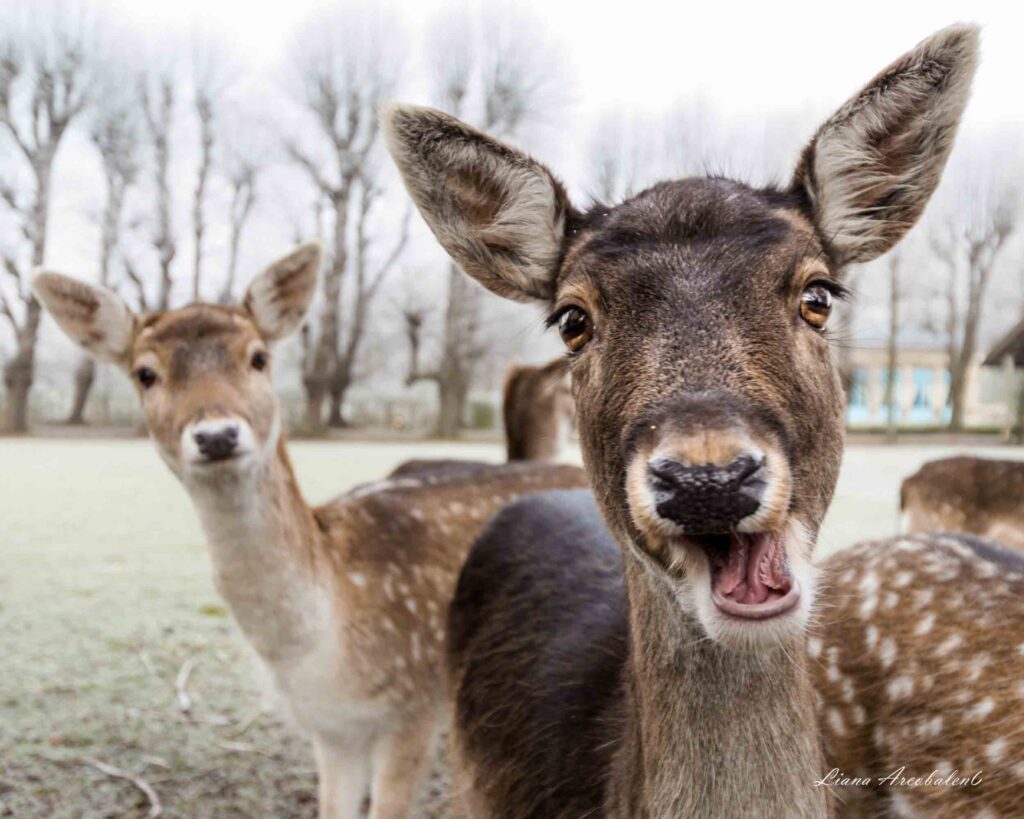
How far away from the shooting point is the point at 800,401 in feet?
4.60

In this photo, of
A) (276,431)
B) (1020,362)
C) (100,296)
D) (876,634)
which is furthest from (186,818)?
(1020,362)

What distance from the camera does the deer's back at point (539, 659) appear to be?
6.38 feet

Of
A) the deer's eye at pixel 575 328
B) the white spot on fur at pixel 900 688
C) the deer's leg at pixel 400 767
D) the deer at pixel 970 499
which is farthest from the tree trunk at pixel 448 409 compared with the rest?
the deer's eye at pixel 575 328

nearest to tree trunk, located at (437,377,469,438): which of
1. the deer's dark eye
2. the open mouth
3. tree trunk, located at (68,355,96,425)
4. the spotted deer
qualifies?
tree trunk, located at (68,355,96,425)

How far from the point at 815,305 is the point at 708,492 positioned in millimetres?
570

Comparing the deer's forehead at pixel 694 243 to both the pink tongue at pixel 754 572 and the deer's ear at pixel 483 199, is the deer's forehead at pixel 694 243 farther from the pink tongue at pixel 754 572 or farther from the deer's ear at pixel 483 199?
the pink tongue at pixel 754 572

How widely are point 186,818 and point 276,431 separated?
143cm

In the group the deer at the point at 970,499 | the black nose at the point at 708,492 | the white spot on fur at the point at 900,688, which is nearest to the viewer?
the black nose at the point at 708,492

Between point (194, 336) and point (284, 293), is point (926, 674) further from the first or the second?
point (284, 293)

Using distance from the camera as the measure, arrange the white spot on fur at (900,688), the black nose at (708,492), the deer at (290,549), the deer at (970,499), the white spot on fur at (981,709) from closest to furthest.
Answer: the black nose at (708,492) < the white spot on fur at (981,709) < the white spot on fur at (900,688) < the deer at (290,549) < the deer at (970,499)

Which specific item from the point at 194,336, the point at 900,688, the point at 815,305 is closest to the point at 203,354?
the point at 194,336

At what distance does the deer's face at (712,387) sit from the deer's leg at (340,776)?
205cm

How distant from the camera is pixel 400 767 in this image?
318 centimetres

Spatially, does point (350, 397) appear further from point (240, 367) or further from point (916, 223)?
point (916, 223)
